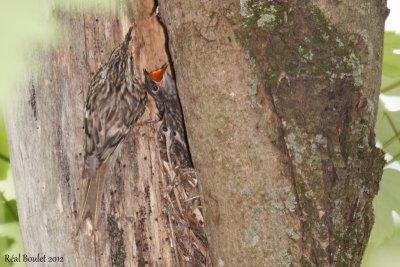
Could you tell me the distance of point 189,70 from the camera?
1796 millimetres

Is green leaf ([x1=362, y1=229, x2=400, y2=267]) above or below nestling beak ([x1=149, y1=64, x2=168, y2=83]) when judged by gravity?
below

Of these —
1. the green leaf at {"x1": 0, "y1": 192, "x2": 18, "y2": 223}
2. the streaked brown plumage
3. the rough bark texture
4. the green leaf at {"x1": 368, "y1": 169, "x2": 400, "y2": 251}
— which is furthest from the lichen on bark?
the green leaf at {"x1": 0, "y1": 192, "x2": 18, "y2": 223}

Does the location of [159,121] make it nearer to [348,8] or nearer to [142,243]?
[142,243]

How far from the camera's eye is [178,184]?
2264 mm

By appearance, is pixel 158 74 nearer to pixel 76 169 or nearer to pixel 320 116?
pixel 76 169

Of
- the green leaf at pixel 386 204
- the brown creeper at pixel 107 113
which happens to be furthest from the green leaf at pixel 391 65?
the brown creeper at pixel 107 113

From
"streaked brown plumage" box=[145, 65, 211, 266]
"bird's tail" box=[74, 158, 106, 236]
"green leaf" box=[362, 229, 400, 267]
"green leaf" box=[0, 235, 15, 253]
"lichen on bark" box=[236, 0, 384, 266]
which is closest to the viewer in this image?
"lichen on bark" box=[236, 0, 384, 266]

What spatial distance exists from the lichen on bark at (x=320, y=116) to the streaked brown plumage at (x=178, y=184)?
572 mm

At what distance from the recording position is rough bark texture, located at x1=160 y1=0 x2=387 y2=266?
164 cm

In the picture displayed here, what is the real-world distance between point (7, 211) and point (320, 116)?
1594 mm

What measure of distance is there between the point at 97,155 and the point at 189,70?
0.52m

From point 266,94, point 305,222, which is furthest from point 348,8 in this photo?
point 305,222

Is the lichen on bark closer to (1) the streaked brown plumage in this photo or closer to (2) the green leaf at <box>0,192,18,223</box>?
(1) the streaked brown plumage

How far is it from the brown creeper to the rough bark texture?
0.44 meters
